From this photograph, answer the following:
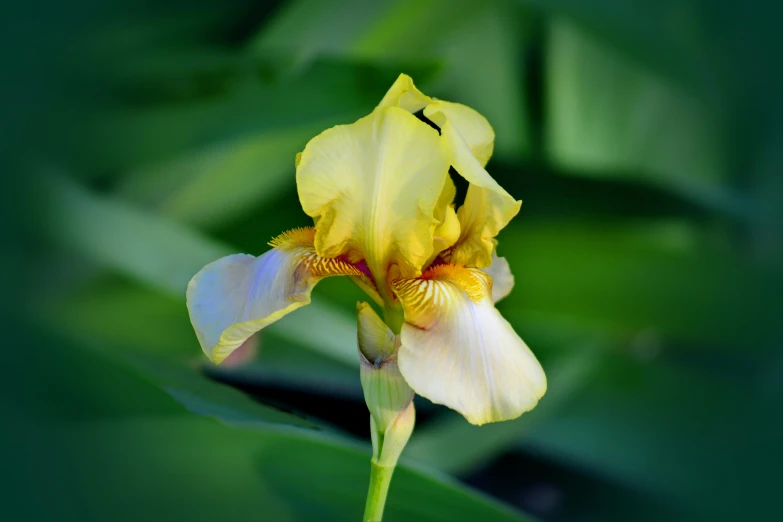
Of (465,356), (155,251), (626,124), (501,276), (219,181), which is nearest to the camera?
(465,356)

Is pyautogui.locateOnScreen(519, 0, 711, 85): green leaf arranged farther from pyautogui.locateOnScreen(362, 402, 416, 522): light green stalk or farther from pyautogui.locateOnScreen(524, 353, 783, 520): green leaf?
pyautogui.locateOnScreen(362, 402, 416, 522): light green stalk

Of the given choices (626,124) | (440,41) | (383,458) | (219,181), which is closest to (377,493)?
(383,458)

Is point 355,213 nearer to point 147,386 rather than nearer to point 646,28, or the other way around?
point 147,386

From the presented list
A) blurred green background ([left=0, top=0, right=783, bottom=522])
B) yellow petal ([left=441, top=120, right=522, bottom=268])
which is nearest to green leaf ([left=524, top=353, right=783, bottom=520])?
blurred green background ([left=0, top=0, right=783, bottom=522])

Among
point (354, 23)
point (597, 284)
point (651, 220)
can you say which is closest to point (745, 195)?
point (651, 220)

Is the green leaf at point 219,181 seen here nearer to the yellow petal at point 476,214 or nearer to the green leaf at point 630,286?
the green leaf at point 630,286

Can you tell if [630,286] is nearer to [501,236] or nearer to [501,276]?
[501,236]
